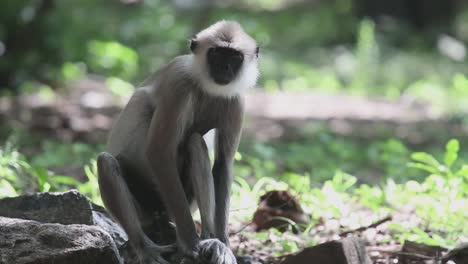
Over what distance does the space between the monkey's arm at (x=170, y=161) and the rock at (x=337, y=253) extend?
72 centimetres

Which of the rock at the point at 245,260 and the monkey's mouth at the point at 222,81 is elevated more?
the monkey's mouth at the point at 222,81

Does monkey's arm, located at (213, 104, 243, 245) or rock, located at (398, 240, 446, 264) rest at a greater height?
monkey's arm, located at (213, 104, 243, 245)

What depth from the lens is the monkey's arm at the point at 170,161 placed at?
462 cm

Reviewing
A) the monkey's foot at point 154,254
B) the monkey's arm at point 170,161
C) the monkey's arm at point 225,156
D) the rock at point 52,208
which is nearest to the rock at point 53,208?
the rock at point 52,208

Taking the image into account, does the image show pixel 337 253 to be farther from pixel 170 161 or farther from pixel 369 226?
pixel 170 161

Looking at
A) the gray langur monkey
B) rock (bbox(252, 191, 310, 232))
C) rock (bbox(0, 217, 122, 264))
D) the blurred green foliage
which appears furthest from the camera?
the blurred green foliage

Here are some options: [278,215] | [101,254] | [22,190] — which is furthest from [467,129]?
[101,254]

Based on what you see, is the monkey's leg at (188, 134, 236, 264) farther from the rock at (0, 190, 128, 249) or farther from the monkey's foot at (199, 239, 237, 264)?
the rock at (0, 190, 128, 249)

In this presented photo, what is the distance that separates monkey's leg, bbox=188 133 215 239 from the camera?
15.4ft

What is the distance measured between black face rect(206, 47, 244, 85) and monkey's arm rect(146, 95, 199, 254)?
0.36m

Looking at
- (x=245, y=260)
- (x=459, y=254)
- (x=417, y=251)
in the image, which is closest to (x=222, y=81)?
(x=245, y=260)

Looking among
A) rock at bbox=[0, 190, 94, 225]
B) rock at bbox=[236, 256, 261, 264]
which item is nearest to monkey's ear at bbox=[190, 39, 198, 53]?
rock at bbox=[0, 190, 94, 225]

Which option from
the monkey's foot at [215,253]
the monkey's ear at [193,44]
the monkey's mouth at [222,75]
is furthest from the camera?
the monkey's ear at [193,44]

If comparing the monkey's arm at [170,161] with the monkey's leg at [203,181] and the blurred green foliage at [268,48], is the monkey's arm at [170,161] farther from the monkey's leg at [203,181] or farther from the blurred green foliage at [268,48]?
the blurred green foliage at [268,48]
